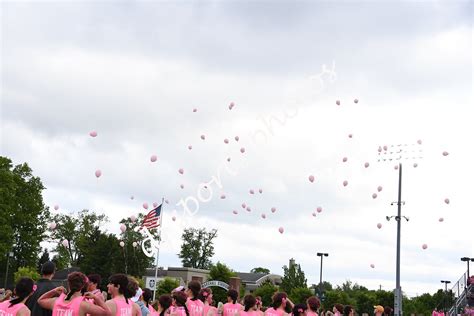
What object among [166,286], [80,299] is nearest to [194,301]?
[80,299]

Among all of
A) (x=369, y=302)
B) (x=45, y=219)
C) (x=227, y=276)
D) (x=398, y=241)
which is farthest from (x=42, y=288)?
(x=45, y=219)

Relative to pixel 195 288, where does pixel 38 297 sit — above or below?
below

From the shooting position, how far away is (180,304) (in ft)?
28.7

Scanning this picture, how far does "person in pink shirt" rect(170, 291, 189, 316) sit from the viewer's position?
28.3ft

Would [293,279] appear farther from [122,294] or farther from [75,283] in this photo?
[75,283]

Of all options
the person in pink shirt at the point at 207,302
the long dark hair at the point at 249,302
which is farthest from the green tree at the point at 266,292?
the long dark hair at the point at 249,302

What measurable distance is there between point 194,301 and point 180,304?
1148mm

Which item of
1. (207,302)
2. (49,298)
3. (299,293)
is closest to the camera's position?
(49,298)

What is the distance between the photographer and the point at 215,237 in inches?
3364

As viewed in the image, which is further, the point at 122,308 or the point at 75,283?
the point at 122,308

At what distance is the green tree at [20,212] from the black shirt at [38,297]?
Result: 43.1 m

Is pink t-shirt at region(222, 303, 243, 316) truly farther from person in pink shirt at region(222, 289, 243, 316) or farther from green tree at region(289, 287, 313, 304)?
green tree at region(289, 287, 313, 304)

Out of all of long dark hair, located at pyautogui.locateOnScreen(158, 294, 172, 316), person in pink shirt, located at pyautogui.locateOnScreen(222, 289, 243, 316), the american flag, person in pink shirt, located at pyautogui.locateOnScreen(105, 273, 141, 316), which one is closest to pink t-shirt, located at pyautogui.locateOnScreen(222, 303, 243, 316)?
person in pink shirt, located at pyautogui.locateOnScreen(222, 289, 243, 316)

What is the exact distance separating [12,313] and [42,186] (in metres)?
51.6
